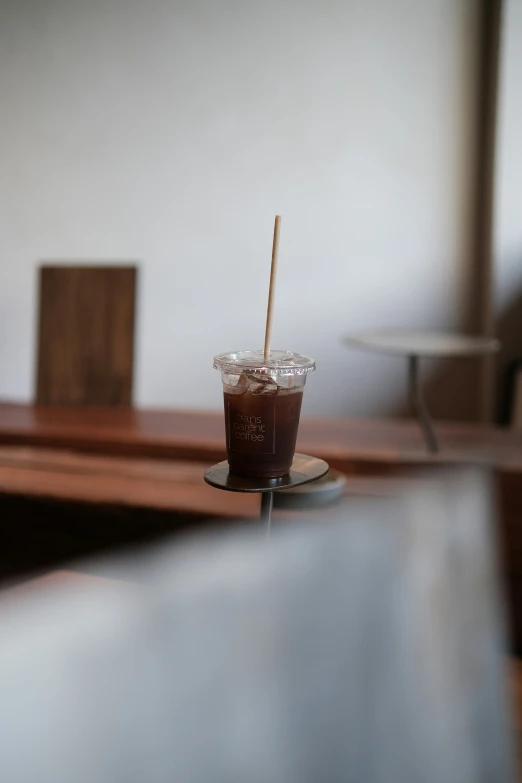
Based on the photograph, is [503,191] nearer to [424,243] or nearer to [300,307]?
[424,243]

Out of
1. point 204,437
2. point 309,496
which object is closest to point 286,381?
point 309,496

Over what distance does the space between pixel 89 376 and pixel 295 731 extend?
182 cm

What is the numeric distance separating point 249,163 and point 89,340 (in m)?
1.27

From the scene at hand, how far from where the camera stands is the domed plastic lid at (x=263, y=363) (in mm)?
484

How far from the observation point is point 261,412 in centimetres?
48

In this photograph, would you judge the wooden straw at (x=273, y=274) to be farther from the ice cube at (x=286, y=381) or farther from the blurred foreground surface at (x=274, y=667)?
the blurred foreground surface at (x=274, y=667)

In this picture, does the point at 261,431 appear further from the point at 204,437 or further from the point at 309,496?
the point at 204,437

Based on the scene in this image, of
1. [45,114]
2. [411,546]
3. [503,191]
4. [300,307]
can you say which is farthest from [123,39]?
[411,546]

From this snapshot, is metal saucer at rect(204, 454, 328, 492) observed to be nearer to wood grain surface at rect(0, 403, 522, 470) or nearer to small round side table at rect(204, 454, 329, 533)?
small round side table at rect(204, 454, 329, 533)

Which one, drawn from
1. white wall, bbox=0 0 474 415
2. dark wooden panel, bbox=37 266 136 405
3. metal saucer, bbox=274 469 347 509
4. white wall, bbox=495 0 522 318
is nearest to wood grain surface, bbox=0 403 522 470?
dark wooden panel, bbox=37 266 136 405

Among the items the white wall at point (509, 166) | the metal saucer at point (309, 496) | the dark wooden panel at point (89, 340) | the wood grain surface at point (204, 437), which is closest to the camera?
the metal saucer at point (309, 496)

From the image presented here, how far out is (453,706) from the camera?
0.94 ft

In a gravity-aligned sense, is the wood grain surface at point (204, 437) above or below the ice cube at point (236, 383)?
below

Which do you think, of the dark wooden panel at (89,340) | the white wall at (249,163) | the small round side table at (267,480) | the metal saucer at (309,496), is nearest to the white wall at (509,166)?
the white wall at (249,163)
